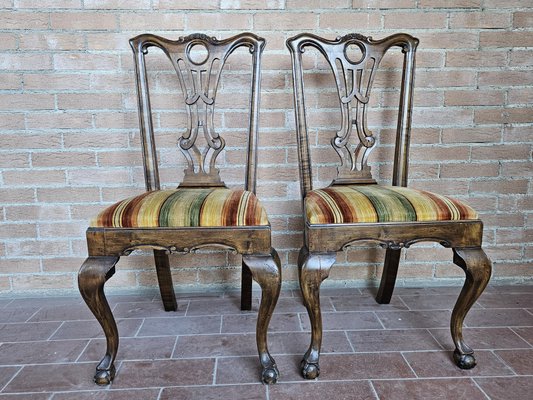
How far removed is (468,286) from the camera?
141 centimetres

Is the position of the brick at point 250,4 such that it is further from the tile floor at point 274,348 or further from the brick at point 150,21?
the tile floor at point 274,348

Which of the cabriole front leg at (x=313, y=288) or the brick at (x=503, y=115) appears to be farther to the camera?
the brick at (x=503, y=115)

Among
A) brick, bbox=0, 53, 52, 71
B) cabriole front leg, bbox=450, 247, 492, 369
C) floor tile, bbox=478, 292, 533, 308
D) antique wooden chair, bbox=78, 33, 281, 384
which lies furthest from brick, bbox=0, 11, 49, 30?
floor tile, bbox=478, 292, 533, 308

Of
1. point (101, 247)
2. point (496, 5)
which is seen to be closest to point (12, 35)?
point (101, 247)

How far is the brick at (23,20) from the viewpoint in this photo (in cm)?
188

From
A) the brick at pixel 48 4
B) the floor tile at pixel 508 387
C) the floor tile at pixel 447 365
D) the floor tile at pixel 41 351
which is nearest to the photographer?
the floor tile at pixel 508 387

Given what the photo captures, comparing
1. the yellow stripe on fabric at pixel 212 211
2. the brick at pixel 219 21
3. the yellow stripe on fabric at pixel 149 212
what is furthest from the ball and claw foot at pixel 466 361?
the brick at pixel 219 21

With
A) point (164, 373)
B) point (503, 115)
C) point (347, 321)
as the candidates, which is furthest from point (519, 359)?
point (164, 373)

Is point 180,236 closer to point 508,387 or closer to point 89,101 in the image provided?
point 89,101

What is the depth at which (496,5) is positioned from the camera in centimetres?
195

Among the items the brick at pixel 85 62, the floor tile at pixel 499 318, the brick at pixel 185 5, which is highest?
the brick at pixel 185 5

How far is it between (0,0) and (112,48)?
552 millimetres

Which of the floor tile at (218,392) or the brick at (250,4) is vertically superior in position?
the brick at (250,4)

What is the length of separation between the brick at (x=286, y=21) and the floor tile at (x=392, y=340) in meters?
1.45
